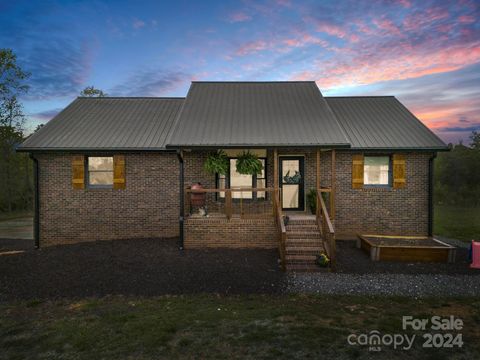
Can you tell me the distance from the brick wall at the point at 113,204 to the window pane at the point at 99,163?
76cm

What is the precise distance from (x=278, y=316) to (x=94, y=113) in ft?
42.5

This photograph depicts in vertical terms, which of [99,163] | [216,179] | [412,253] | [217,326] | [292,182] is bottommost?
[217,326]

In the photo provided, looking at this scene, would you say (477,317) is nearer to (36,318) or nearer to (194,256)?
(194,256)

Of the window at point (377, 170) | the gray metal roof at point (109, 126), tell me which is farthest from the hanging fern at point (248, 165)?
the window at point (377, 170)

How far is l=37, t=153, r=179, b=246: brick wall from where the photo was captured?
12359 millimetres

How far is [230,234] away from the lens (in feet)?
35.6

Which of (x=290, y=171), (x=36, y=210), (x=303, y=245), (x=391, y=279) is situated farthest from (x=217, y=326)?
(x=36, y=210)

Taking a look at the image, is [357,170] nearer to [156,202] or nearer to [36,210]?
[156,202]

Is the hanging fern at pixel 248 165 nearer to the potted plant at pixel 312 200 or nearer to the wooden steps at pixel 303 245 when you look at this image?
the potted plant at pixel 312 200

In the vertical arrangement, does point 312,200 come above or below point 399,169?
below

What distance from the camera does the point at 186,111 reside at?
13.2 metres

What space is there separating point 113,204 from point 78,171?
74.9 inches

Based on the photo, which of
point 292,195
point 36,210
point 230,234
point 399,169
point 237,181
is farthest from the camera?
point 292,195

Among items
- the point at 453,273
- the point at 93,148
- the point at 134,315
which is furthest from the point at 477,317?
the point at 93,148
